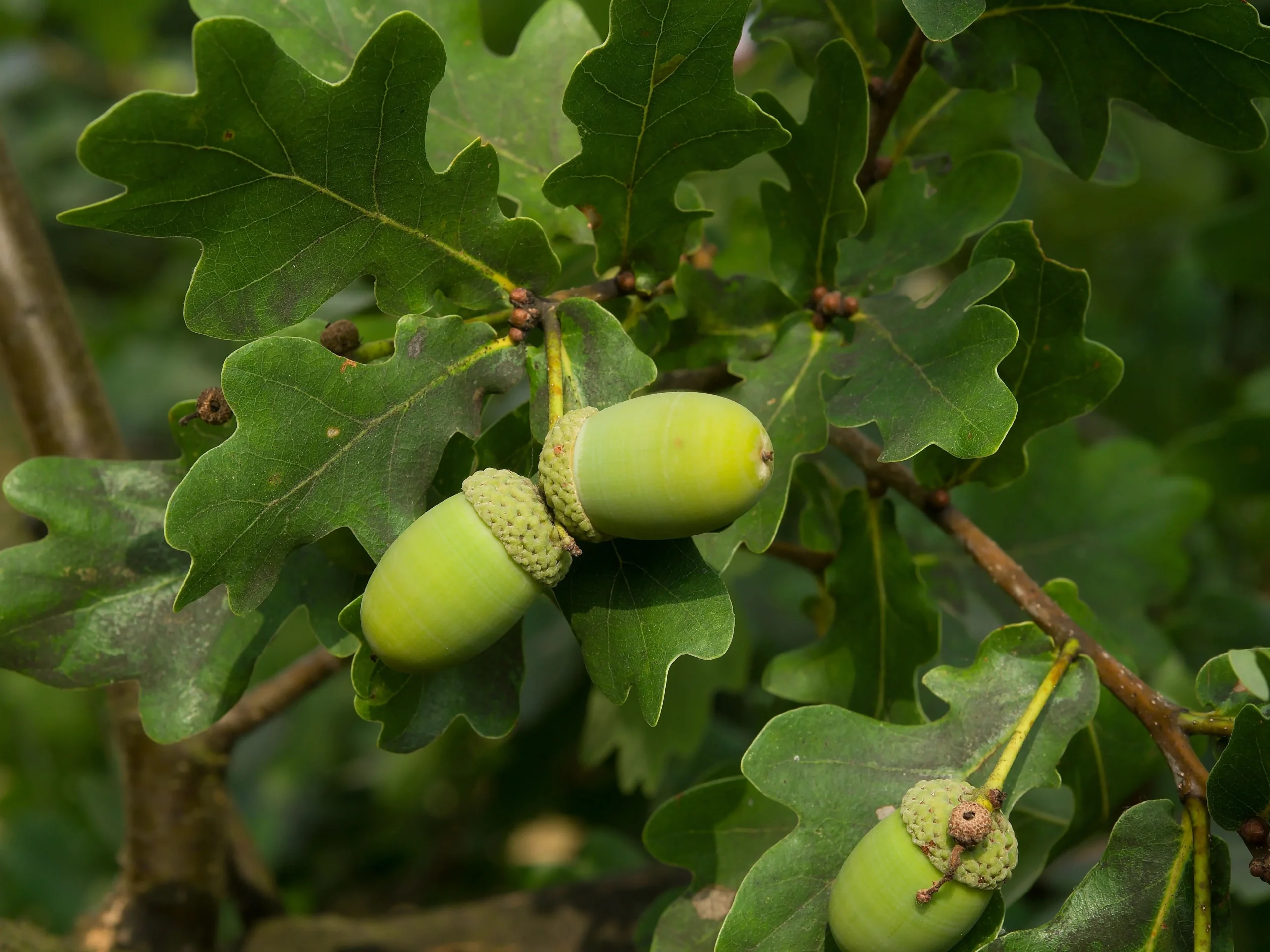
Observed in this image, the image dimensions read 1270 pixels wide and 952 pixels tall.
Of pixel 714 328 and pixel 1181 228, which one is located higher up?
pixel 714 328

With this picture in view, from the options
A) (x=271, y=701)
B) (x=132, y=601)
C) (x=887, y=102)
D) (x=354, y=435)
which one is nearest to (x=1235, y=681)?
(x=887, y=102)

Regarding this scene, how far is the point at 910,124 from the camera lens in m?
1.51

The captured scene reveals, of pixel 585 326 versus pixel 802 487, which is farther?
pixel 802 487

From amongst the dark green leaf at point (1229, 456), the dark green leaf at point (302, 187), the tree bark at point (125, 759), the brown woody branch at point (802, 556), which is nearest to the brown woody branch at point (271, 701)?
the tree bark at point (125, 759)

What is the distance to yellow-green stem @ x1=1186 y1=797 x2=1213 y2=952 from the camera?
958 mm

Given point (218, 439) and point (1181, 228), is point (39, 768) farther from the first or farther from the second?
point (1181, 228)

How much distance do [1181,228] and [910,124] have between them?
1.60 metres

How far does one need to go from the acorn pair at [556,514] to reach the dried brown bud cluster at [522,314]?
0.13 meters

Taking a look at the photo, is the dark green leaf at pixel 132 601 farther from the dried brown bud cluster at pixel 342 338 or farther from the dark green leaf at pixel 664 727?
the dark green leaf at pixel 664 727

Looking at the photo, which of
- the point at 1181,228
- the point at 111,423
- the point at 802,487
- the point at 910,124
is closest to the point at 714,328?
the point at 802,487

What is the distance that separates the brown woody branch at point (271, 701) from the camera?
5.22ft

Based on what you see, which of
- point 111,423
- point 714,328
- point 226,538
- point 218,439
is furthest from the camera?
point 111,423

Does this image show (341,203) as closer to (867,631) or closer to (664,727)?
(867,631)

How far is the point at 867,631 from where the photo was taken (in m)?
1.29
